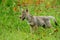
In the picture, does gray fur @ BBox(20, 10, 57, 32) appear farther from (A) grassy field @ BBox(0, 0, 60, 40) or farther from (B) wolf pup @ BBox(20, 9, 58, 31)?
(A) grassy field @ BBox(0, 0, 60, 40)

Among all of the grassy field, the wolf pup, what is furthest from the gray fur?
the grassy field

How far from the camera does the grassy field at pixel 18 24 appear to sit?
910 cm

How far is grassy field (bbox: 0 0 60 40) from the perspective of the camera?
9.10 metres

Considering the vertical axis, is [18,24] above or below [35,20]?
below

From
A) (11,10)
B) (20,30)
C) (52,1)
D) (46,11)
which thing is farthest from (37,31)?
(52,1)

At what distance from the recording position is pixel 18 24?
34.0ft

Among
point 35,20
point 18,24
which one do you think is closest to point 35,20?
point 35,20

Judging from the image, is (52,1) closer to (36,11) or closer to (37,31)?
(36,11)

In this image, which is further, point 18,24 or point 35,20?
point 18,24

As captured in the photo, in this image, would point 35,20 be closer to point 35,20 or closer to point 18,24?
point 35,20

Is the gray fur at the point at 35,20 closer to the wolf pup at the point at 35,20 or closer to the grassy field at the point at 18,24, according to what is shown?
the wolf pup at the point at 35,20

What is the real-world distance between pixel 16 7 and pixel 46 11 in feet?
5.22

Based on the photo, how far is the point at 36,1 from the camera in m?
12.7

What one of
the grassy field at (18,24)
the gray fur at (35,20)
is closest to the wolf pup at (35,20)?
the gray fur at (35,20)
